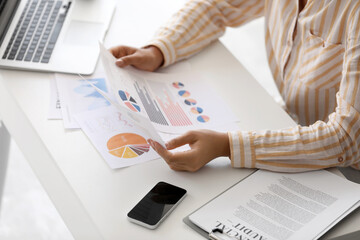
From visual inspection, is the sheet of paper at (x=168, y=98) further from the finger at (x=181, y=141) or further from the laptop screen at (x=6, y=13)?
the laptop screen at (x=6, y=13)

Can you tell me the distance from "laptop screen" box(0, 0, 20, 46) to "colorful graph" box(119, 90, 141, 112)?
43 centimetres

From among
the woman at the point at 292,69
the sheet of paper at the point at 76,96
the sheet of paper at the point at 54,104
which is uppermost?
the woman at the point at 292,69

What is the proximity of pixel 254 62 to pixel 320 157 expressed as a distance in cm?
158

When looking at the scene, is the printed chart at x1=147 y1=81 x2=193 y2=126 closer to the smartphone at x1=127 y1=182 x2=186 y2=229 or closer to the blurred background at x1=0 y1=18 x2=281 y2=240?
the smartphone at x1=127 y1=182 x2=186 y2=229

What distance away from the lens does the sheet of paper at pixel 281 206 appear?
2.99 feet

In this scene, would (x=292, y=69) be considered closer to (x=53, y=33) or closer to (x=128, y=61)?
(x=128, y=61)

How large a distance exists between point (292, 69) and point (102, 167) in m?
0.58

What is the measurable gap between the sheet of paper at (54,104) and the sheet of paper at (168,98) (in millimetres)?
138

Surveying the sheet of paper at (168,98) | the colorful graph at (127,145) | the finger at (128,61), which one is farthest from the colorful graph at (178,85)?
the colorful graph at (127,145)

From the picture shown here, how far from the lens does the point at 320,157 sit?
105 cm

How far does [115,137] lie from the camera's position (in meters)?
1.11

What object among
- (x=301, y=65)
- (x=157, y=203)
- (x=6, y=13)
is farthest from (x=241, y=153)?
(x=6, y=13)

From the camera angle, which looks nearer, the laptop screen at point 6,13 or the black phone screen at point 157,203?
the black phone screen at point 157,203

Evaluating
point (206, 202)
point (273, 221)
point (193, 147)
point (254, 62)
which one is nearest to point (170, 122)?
point (193, 147)
